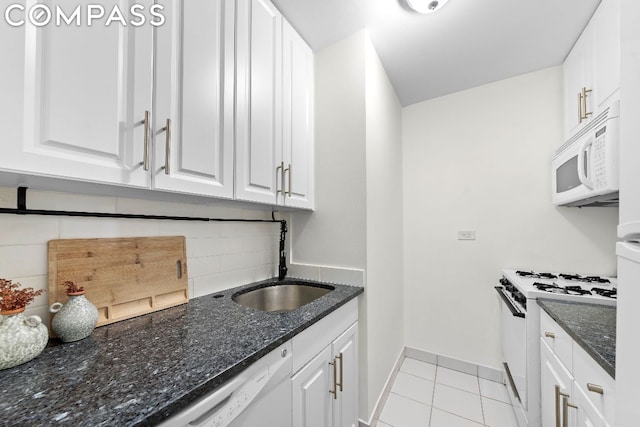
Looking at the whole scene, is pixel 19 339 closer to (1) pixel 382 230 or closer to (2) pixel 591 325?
(1) pixel 382 230

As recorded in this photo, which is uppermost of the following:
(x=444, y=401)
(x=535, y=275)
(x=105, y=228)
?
(x=105, y=228)

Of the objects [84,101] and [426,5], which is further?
[426,5]

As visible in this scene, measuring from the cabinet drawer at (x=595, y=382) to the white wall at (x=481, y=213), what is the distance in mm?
1303

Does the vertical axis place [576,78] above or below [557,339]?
above

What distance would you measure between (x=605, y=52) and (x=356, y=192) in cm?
151

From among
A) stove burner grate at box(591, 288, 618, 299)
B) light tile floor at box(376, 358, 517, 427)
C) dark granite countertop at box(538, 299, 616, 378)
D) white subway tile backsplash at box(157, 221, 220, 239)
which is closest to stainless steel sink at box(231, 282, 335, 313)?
white subway tile backsplash at box(157, 221, 220, 239)

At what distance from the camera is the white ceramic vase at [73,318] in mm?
777

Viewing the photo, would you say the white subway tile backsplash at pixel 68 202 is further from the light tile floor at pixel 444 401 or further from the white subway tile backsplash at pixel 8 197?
the light tile floor at pixel 444 401

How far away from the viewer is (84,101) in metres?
0.69

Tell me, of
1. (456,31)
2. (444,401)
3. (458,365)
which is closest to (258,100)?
(456,31)

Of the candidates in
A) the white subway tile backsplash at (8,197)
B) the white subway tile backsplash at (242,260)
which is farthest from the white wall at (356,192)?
the white subway tile backsplash at (8,197)

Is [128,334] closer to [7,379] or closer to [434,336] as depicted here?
[7,379]

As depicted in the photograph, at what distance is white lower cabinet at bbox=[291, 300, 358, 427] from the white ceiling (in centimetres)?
170

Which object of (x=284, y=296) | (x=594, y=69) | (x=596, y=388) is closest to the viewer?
(x=596, y=388)
